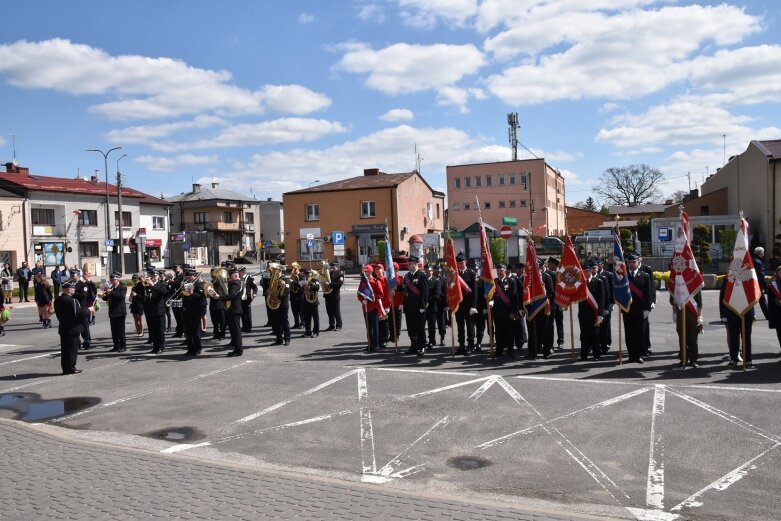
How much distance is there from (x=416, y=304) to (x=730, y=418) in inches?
247

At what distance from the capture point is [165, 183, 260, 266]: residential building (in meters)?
69.7

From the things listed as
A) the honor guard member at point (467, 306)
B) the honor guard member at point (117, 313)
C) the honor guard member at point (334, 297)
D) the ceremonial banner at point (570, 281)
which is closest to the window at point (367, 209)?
the honor guard member at point (334, 297)

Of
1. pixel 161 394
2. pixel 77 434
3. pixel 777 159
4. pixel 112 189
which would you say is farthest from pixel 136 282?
pixel 112 189

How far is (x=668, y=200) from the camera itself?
93.6m

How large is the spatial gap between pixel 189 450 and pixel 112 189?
5500cm

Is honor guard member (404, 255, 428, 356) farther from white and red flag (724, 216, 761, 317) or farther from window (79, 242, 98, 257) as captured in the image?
window (79, 242, 98, 257)

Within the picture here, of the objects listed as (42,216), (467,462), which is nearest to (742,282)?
(467,462)

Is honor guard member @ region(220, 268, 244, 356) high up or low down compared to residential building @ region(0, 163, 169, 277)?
down

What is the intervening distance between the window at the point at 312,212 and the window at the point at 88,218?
17.8 m

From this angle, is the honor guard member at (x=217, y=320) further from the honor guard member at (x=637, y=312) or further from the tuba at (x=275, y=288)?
the honor guard member at (x=637, y=312)

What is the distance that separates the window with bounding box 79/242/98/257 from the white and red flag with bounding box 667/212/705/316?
1973 inches

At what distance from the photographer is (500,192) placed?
67750 mm

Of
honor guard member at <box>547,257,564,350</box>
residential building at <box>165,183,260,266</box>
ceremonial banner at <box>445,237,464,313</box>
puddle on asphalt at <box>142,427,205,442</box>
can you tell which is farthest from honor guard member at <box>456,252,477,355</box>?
residential building at <box>165,183,260,266</box>

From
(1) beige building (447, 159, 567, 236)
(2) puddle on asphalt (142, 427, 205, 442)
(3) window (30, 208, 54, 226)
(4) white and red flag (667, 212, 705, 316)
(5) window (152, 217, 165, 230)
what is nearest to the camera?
(2) puddle on asphalt (142, 427, 205, 442)
